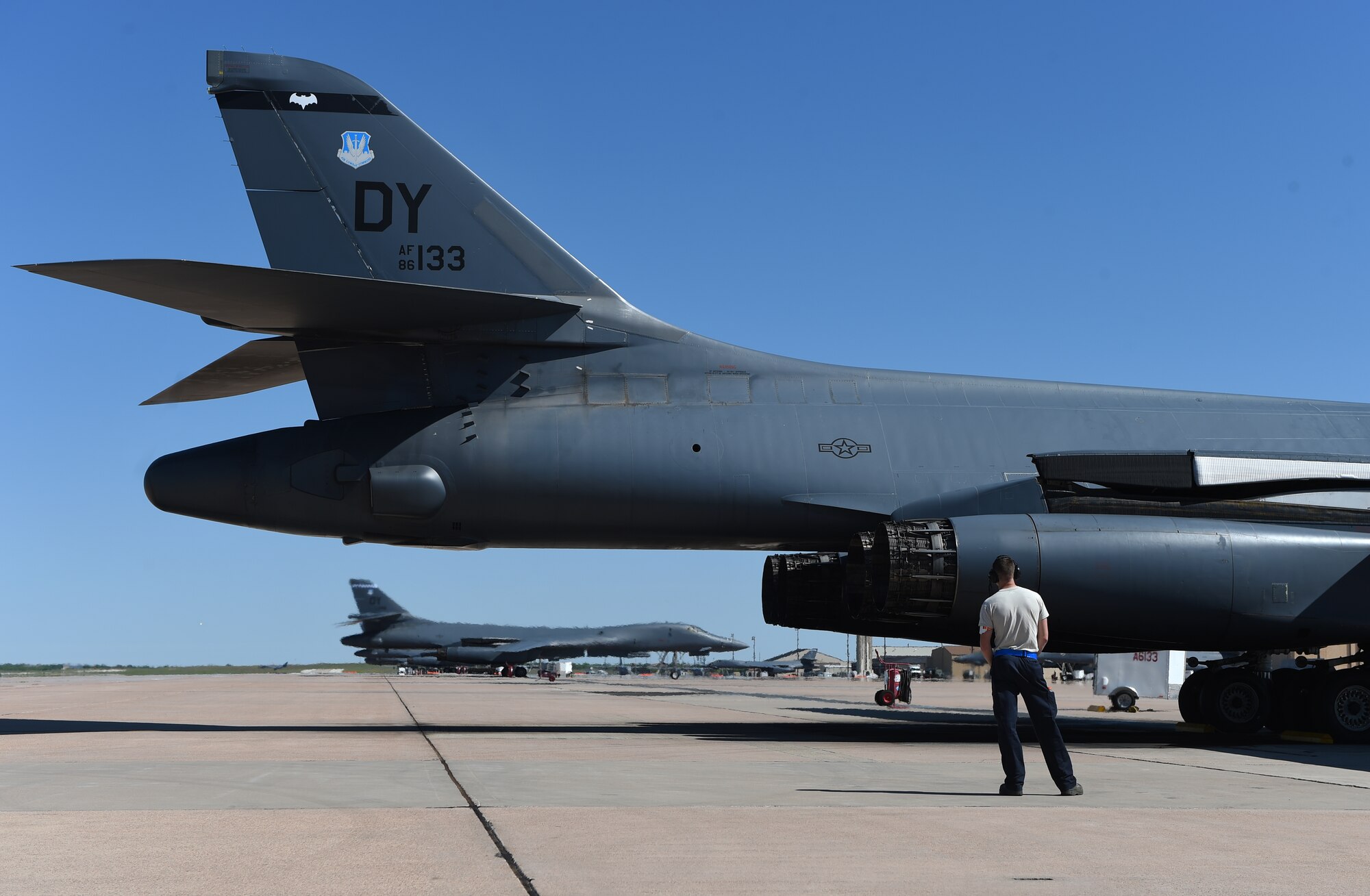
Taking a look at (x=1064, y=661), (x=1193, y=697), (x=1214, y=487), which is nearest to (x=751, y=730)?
(x=1193, y=697)

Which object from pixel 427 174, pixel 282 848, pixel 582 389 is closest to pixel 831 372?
pixel 582 389

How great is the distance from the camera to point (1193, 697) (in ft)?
45.6

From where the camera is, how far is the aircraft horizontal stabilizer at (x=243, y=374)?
13.7 meters

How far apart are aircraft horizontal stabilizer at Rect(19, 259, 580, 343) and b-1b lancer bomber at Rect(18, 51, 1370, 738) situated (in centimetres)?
5

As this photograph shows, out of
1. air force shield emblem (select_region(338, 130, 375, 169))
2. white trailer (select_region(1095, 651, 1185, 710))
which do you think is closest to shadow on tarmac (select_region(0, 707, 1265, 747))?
air force shield emblem (select_region(338, 130, 375, 169))

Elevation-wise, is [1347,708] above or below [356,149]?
below

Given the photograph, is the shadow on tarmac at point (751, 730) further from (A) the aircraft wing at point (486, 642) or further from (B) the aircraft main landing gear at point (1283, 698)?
(A) the aircraft wing at point (486, 642)

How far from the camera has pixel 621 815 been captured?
6207mm

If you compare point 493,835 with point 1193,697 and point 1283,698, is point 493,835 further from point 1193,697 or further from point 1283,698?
point 1193,697

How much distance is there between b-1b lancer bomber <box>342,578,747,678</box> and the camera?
71.3 metres

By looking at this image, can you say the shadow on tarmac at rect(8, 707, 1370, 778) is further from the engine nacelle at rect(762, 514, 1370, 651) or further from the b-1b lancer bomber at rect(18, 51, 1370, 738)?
the engine nacelle at rect(762, 514, 1370, 651)

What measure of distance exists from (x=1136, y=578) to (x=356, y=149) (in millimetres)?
9125

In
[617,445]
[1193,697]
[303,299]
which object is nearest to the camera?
[303,299]

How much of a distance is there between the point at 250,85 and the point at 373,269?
234 centimetres
